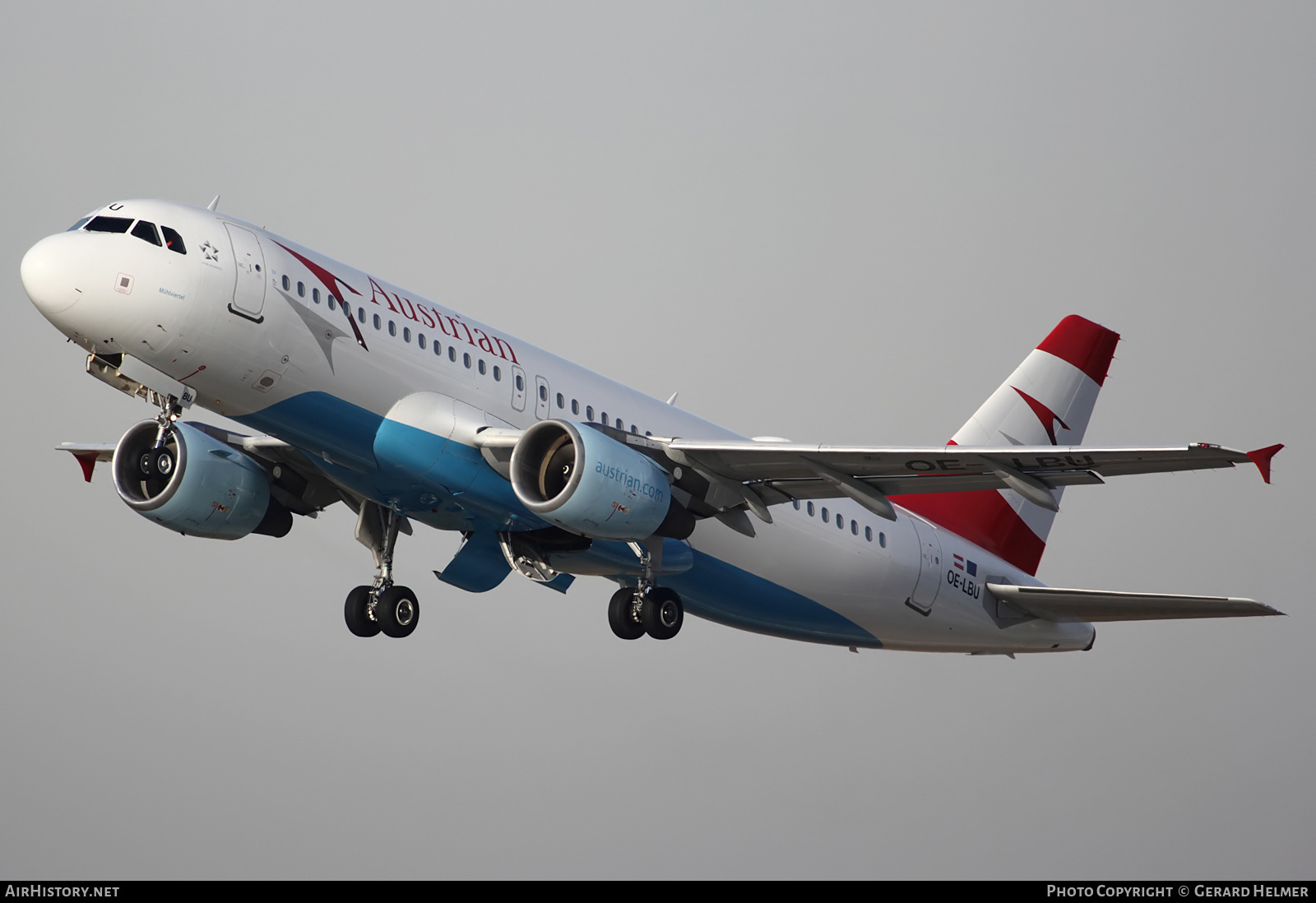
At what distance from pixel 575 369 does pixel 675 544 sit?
12.6 feet

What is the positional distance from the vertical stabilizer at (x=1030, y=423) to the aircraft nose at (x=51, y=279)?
19.0 m

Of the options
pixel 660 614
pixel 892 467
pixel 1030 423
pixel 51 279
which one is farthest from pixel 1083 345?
pixel 51 279

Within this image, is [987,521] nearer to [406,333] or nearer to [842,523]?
[842,523]

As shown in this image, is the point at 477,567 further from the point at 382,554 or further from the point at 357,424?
the point at 357,424

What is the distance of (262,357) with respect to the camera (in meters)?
24.3

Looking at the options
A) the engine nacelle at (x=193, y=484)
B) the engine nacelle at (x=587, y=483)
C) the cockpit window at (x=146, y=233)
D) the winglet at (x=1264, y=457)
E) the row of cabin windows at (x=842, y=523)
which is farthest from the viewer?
the row of cabin windows at (x=842, y=523)

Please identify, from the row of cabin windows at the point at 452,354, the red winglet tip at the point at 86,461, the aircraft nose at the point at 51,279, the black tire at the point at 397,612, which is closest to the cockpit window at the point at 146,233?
the aircraft nose at the point at 51,279

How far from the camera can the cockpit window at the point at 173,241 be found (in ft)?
78.5

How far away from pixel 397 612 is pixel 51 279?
988 cm

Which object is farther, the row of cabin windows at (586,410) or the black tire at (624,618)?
the black tire at (624,618)

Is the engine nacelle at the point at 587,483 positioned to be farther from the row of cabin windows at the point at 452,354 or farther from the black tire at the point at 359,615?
the black tire at the point at 359,615

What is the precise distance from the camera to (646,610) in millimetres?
28562

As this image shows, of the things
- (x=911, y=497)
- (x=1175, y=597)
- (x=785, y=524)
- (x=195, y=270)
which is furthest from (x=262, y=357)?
(x=1175, y=597)

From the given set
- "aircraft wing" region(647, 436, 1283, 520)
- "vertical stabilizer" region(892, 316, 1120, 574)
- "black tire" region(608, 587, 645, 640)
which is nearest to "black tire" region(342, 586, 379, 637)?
"black tire" region(608, 587, 645, 640)
